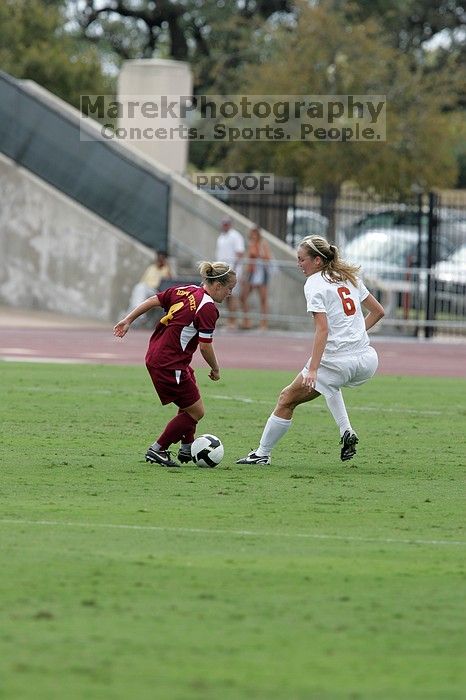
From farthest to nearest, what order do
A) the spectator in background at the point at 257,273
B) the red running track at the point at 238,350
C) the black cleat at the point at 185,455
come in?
the spectator in background at the point at 257,273 < the red running track at the point at 238,350 < the black cleat at the point at 185,455

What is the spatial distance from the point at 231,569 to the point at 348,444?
4172 mm

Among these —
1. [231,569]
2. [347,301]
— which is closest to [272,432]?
[347,301]

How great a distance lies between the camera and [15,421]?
14414 mm

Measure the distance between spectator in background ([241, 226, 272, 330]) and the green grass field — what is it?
15878 mm

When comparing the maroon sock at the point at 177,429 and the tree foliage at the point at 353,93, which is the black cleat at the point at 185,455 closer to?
the maroon sock at the point at 177,429

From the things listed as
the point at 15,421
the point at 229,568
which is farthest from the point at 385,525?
the point at 15,421

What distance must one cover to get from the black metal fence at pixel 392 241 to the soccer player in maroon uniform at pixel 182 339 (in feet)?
59.6

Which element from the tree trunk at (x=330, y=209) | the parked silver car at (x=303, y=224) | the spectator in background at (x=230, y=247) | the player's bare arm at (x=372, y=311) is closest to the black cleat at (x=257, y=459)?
the player's bare arm at (x=372, y=311)

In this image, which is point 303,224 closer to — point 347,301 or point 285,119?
point 285,119

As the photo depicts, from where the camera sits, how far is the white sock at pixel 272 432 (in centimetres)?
1161

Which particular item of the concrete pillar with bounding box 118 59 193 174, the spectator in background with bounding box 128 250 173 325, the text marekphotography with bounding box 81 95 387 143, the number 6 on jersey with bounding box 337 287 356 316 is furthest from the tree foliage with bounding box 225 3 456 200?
the number 6 on jersey with bounding box 337 287 356 316

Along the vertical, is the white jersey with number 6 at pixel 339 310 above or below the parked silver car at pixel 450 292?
below

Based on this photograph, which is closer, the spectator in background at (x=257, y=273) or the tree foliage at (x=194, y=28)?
the spectator in background at (x=257, y=273)

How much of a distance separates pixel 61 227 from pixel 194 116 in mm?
14698
